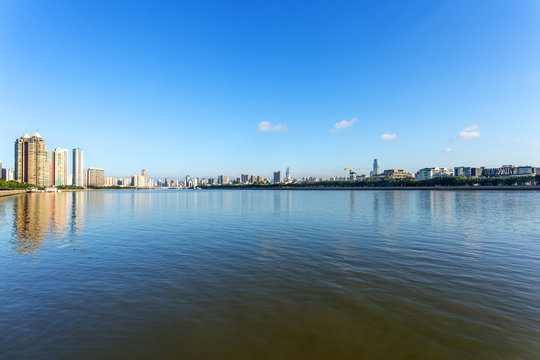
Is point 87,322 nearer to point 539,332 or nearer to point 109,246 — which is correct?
point 109,246

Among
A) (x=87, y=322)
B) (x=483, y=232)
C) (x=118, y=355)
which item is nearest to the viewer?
(x=118, y=355)

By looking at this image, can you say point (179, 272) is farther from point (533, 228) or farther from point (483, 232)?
point (533, 228)

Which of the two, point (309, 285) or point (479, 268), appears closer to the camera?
A: point (309, 285)

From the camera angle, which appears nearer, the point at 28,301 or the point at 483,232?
the point at 28,301

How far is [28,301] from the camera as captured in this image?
9.21 meters

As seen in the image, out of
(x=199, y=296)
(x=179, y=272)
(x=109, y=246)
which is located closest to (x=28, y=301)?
(x=179, y=272)

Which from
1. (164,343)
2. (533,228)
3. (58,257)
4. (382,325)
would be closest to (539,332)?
(382,325)

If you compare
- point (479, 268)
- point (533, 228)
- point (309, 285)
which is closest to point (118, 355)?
point (309, 285)

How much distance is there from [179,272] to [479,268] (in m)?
15.7

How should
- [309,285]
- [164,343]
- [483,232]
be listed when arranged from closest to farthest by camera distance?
[164,343]
[309,285]
[483,232]

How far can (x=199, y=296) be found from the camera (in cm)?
962

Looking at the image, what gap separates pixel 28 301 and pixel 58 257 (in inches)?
285

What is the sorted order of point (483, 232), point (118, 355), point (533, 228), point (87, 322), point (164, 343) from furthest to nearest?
point (533, 228) → point (483, 232) → point (87, 322) → point (164, 343) → point (118, 355)

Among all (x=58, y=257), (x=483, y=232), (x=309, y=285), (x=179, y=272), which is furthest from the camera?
(x=483, y=232)
